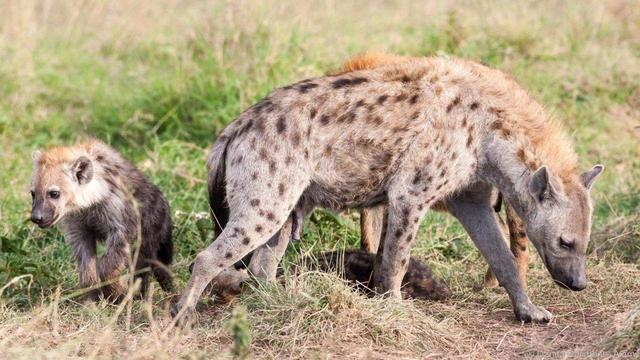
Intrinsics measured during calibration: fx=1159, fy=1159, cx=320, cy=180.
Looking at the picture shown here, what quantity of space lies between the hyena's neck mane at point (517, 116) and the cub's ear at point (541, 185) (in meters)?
0.12

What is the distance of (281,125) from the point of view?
17.4 feet

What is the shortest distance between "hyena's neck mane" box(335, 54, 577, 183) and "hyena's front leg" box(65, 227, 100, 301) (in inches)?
67.1

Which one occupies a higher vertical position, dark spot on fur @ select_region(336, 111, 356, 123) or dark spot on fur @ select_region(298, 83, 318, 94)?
dark spot on fur @ select_region(298, 83, 318, 94)

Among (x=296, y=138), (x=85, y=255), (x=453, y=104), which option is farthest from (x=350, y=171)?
(x=85, y=255)

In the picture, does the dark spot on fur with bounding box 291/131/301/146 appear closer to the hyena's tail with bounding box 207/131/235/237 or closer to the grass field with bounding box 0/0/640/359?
the hyena's tail with bounding box 207/131/235/237

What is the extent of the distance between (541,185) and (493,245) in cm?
48

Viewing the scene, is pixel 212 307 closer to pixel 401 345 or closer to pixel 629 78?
pixel 401 345

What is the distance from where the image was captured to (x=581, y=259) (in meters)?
5.32

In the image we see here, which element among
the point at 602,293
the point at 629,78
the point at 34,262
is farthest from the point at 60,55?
the point at 602,293

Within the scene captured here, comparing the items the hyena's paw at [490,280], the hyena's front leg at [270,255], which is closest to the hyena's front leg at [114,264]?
the hyena's front leg at [270,255]

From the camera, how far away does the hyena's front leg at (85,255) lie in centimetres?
552

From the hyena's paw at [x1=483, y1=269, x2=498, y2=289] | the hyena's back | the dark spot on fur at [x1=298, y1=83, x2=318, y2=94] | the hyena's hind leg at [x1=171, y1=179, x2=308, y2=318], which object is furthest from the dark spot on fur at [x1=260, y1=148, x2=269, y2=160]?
the hyena's paw at [x1=483, y1=269, x2=498, y2=289]

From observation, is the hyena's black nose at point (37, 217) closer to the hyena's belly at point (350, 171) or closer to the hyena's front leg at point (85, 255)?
the hyena's front leg at point (85, 255)

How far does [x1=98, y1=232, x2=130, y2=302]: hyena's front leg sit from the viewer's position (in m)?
5.51
